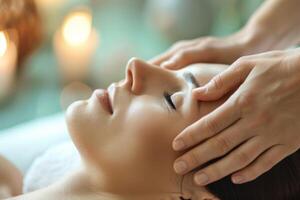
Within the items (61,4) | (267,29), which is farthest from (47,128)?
(61,4)

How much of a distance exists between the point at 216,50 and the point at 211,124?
51 centimetres

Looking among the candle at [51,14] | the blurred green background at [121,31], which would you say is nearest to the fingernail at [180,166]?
the blurred green background at [121,31]

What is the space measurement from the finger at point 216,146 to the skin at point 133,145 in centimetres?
5

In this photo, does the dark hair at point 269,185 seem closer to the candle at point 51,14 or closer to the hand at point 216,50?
the hand at point 216,50

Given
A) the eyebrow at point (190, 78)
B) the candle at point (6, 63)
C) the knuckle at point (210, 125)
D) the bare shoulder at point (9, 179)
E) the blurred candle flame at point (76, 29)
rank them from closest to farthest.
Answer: the knuckle at point (210, 125) < the eyebrow at point (190, 78) < the bare shoulder at point (9, 179) < the candle at point (6, 63) < the blurred candle flame at point (76, 29)

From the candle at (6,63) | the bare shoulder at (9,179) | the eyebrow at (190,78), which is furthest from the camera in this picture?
the candle at (6,63)

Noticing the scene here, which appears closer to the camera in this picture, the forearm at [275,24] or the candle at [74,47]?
the forearm at [275,24]

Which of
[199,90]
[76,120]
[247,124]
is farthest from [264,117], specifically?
[76,120]

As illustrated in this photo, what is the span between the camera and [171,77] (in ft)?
3.85

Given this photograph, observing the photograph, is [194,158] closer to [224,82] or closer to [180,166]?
[180,166]

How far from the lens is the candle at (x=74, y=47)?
7.35 feet

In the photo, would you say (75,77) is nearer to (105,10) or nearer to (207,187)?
(105,10)

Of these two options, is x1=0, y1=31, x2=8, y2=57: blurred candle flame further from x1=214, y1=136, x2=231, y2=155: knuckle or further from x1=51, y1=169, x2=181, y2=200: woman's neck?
x1=214, y1=136, x2=231, y2=155: knuckle

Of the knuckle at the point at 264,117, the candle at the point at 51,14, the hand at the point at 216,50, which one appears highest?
the candle at the point at 51,14
